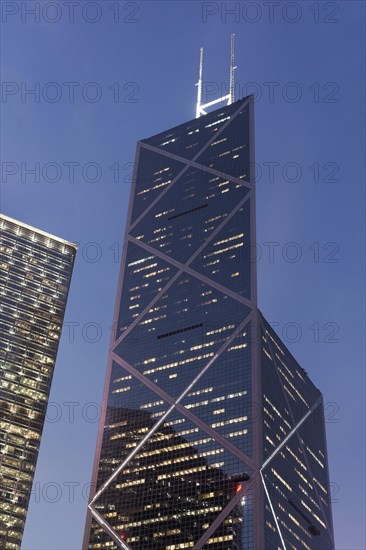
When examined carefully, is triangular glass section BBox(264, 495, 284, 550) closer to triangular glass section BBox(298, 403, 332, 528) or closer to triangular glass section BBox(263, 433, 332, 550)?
triangular glass section BBox(263, 433, 332, 550)

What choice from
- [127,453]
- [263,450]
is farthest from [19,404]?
[263,450]

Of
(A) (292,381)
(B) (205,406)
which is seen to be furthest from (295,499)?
(A) (292,381)

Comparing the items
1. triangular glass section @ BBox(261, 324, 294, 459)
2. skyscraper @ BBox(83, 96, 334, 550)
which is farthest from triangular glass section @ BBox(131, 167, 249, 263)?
triangular glass section @ BBox(261, 324, 294, 459)

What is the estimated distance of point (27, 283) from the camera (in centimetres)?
19662

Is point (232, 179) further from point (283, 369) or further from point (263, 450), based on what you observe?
point (263, 450)

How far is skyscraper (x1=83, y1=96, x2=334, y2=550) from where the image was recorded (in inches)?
5541

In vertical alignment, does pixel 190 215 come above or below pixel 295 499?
above

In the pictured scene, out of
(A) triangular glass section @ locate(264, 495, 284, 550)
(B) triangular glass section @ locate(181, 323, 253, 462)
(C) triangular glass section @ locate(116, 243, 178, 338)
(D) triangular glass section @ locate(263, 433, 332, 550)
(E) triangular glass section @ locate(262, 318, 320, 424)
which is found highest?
(C) triangular glass section @ locate(116, 243, 178, 338)

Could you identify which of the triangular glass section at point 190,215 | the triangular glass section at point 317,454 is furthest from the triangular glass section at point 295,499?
the triangular glass section at point 190,215

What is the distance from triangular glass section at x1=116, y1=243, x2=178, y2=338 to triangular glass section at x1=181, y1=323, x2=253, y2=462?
84.8ft

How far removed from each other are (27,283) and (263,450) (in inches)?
3282

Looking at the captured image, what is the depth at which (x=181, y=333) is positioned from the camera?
168 metres

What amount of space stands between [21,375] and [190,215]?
57755 mm

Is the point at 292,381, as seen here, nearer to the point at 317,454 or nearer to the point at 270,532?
the point at 317,454
